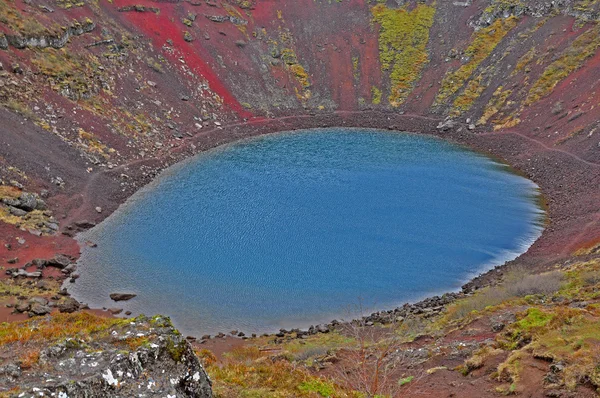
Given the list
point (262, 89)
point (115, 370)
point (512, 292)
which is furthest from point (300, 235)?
point (262, 89)

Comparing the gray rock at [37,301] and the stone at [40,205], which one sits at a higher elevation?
the stone at [40,205]

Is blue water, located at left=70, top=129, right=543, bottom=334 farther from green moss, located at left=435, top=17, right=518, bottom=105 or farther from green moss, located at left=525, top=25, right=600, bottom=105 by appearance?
green moss, located at left=435, top=17, right=518, bottom=105

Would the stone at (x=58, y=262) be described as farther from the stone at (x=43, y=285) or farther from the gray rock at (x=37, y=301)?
the gray rock at (x=37, y=301)

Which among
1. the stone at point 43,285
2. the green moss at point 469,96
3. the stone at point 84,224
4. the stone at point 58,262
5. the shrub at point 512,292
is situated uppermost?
the green moss at point 469,96

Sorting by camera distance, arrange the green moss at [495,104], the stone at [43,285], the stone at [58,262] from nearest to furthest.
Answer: the stone at [43,285]
the stone at [58,262]
the green moss at [495,104]

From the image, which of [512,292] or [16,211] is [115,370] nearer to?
[512,292]

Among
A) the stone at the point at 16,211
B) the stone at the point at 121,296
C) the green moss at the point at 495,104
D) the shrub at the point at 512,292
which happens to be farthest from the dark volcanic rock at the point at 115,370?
the green moss at the point at 495,104
